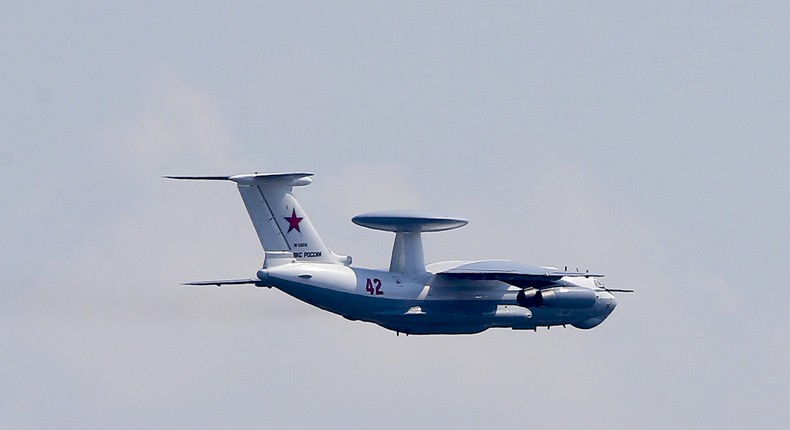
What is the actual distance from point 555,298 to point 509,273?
1.46 meters

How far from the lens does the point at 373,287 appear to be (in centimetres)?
4350

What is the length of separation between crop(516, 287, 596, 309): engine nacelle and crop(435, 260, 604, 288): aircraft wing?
0.27 m

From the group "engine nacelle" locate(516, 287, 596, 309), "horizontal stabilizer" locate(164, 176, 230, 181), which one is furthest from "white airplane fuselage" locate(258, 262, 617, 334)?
"horizontal stabilizer" locate(164, 176, 230, 181)

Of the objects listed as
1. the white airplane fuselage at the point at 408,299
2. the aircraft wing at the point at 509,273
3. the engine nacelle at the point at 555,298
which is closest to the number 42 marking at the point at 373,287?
the white airplane fuselage at the point at 408,299

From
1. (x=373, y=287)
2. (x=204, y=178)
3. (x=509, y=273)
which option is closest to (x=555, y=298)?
(x=509, y=273)

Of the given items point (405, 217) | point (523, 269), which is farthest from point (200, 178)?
point (523, 269)

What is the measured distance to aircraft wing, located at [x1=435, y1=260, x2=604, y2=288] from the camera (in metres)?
44.5

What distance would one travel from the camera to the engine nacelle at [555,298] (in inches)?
1775

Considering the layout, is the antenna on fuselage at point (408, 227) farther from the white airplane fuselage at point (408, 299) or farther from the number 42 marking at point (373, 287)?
the number 42 marking at point (373, 287)

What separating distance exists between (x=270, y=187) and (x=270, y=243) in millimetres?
1252

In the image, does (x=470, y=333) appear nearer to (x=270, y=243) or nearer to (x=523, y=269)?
(x=523, y=269)

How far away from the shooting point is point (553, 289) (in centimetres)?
4525

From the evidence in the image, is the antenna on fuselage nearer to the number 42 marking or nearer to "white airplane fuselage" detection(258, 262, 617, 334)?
"white airplane fuselage" detection(258, 262, 617, 334)

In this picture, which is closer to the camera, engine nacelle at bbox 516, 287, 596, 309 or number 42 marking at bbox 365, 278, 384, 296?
number 42 marking at bbox 365, 278, 384, 296
